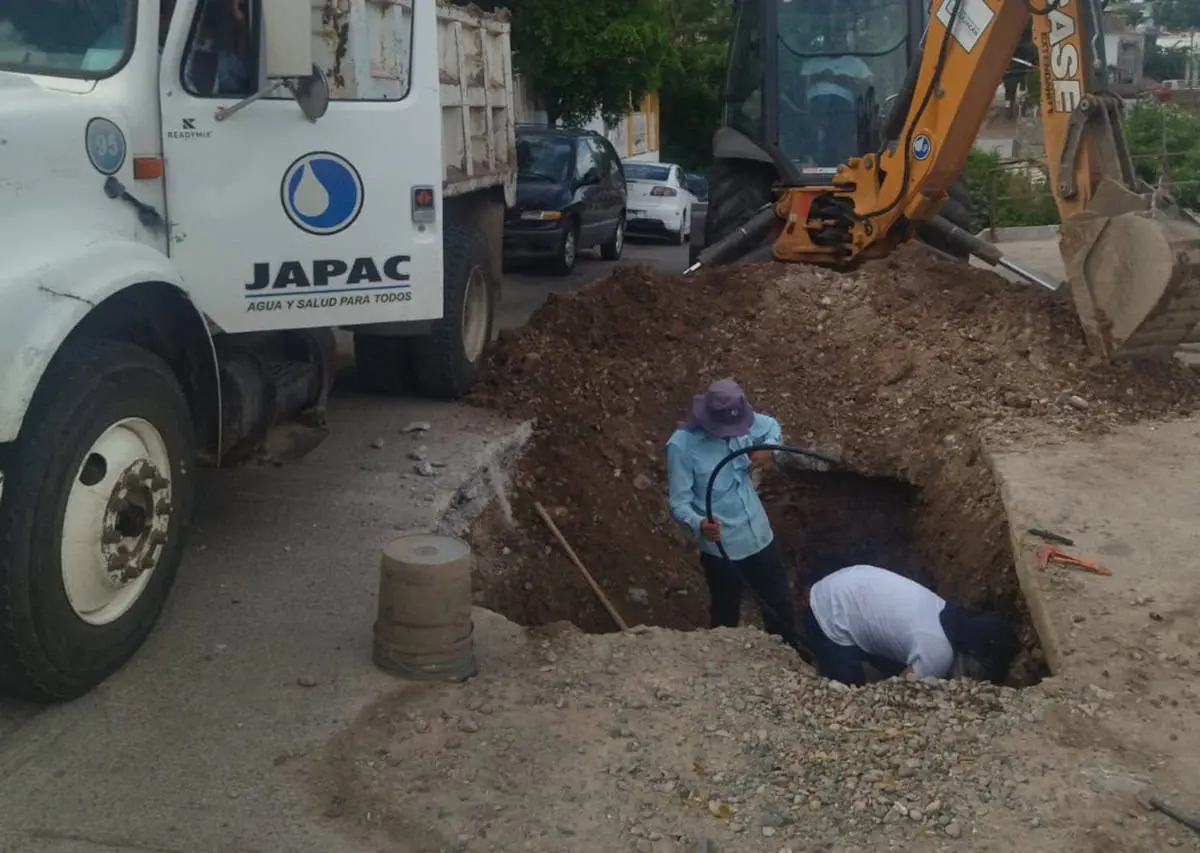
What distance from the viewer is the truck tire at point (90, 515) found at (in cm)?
409

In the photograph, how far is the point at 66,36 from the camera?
4715mm

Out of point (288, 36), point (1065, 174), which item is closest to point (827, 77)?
point (1065, 174)

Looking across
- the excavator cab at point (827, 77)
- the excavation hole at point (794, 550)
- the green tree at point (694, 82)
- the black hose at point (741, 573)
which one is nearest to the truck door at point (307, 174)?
the black hose at point (741, 573)

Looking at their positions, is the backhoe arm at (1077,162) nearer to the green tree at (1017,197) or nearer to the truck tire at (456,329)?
the truck tire at (456,329)

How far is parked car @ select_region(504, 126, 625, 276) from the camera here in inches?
625

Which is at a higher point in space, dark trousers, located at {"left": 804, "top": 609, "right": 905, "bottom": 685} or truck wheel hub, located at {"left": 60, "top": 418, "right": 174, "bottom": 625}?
truck wheel hub, located at {"left": 60, "top": 418, "right": 174, "bottom": 625}

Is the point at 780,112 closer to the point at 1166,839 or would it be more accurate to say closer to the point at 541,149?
the point at 541,149

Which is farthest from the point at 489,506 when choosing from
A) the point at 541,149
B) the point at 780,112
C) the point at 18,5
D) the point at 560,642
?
the point at 541,149

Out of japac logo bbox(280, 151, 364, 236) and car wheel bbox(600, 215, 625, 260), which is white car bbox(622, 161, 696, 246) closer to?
car wheel bbox(600, 215, 625, 260)

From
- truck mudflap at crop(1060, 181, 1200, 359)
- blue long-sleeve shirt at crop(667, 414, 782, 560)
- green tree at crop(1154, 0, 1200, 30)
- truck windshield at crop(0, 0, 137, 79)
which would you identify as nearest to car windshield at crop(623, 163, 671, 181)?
truck mudflap at crop(1060, 181, 1200, 359)

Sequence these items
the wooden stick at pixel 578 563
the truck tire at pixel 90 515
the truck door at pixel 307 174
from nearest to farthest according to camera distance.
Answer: the truck tire at pixel 90 515 → the truck door at pixel 307 174 → the wooden stick at pixel 578 563

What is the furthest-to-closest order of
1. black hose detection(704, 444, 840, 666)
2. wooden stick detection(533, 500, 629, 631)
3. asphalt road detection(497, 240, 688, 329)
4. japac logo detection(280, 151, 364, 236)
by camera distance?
asphalt road detection(497, 240, 688, 329), wooden stick detection(533, 500, 629, 631), black hose detection(704, 444, 840, 666), japac logo detection(280, 151, 364, 236)

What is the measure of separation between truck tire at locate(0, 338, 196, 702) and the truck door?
742mm

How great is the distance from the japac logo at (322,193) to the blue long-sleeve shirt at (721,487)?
1951mm
